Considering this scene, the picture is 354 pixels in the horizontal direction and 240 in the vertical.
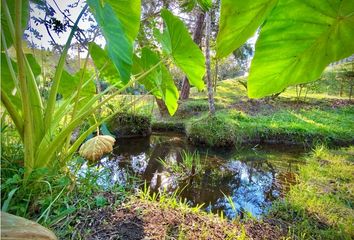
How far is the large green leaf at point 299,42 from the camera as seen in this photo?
0.41m

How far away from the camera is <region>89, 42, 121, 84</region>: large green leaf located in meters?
1.59

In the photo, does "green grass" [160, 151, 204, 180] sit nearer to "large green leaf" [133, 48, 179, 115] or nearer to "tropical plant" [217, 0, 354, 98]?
"large green leaf" [133, 48, 179, 115]

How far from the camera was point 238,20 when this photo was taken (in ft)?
1.33

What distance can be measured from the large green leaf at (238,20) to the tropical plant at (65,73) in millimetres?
309

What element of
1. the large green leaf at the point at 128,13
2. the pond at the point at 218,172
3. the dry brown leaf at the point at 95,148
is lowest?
the pond at the point at 218,172

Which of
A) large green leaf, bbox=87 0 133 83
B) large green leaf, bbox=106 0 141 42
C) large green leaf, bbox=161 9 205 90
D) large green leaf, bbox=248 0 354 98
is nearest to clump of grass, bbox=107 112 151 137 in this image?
large green leaf, bbox=161 9 205 90

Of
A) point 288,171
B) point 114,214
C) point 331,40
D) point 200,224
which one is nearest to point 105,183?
point 114,214

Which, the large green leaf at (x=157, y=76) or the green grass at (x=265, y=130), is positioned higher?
the large green leaf at (x=157, y=76)

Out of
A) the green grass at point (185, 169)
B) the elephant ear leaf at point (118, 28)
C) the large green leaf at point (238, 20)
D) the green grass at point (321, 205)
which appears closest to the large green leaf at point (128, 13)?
the elephant ear leaf at point (118, 28)

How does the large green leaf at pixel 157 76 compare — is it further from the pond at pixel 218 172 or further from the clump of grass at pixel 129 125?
the clump of grass at pixel 129 125

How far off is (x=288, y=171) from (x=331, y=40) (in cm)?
353

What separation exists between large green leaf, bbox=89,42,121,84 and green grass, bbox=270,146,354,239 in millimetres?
1596

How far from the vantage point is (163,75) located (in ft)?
6.07

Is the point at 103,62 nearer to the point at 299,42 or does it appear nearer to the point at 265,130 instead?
the point at 299,42
